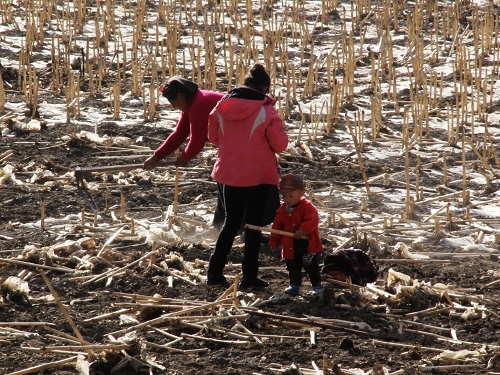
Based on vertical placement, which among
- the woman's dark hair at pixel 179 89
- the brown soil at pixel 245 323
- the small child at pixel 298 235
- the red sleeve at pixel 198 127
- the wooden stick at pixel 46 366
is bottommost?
the brown soil at pixel 245 323

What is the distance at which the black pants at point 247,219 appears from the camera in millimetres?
4955

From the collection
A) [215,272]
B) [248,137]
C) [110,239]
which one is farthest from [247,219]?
[110,239]

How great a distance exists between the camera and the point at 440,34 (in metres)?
12.1

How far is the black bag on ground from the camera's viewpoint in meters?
4.93

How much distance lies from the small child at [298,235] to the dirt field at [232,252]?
6.1 inches

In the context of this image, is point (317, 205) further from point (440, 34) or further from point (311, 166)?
point (440, 34)

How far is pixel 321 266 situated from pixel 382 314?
803 millimetres

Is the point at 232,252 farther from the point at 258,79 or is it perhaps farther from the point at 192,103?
the point at 258,79

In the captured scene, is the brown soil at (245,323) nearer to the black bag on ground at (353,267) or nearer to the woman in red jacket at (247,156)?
the black bag on ground at (353,267)

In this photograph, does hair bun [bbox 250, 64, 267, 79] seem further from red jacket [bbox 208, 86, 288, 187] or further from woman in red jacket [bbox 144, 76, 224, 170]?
woman in red jacket [bbox 144, 76, 224, 170]

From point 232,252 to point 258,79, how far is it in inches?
58.4

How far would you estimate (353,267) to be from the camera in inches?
195

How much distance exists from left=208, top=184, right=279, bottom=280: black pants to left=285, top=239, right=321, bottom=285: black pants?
264 millimetres

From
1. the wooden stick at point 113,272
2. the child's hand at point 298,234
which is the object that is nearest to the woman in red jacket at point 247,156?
the child's hand at point 298,234
